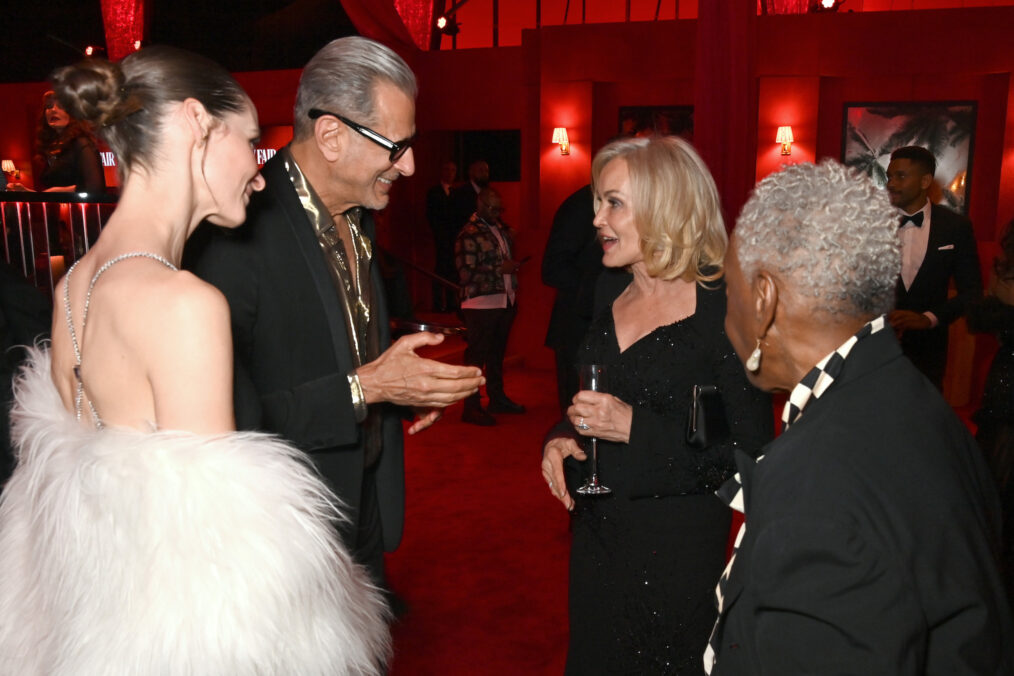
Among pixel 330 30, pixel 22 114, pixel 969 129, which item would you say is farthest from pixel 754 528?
pixel 22 114

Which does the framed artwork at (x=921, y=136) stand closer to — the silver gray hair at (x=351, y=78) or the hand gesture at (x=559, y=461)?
the hand gesture at (x=559, y=461)

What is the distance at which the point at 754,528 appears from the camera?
1016 millimetres

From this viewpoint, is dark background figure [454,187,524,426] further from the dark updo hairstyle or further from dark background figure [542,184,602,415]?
the dark updo hairstyle

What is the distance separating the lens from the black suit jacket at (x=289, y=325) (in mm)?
1705

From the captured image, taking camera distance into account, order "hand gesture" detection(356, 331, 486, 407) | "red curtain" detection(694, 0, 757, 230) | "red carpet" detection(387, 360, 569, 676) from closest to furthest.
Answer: "hand gesture" detection(356, 331, 486, 407)
"red carpet" detection(387, 360, 569, 676)
"red curtain" detection(694, 0, 757, 230)

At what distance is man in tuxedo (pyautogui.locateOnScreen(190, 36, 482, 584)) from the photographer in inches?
67.3

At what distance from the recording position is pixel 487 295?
6461 mm

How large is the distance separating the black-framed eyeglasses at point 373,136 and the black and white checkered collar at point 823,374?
3.83 ft

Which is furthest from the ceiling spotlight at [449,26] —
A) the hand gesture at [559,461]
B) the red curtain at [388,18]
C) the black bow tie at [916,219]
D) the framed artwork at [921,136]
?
the hand gesture at [559,461]

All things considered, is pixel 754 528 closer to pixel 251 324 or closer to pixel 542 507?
pixel 251 324

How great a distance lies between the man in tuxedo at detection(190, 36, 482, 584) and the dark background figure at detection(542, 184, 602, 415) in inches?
81.3

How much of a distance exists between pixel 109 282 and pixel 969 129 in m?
9.24

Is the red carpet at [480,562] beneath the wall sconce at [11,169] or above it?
beneath

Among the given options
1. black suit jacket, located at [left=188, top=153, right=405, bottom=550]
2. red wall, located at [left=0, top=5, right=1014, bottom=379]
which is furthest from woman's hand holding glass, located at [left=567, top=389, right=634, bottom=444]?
red wall, located at [left=0, top=5, right=1014, bottom=379]
